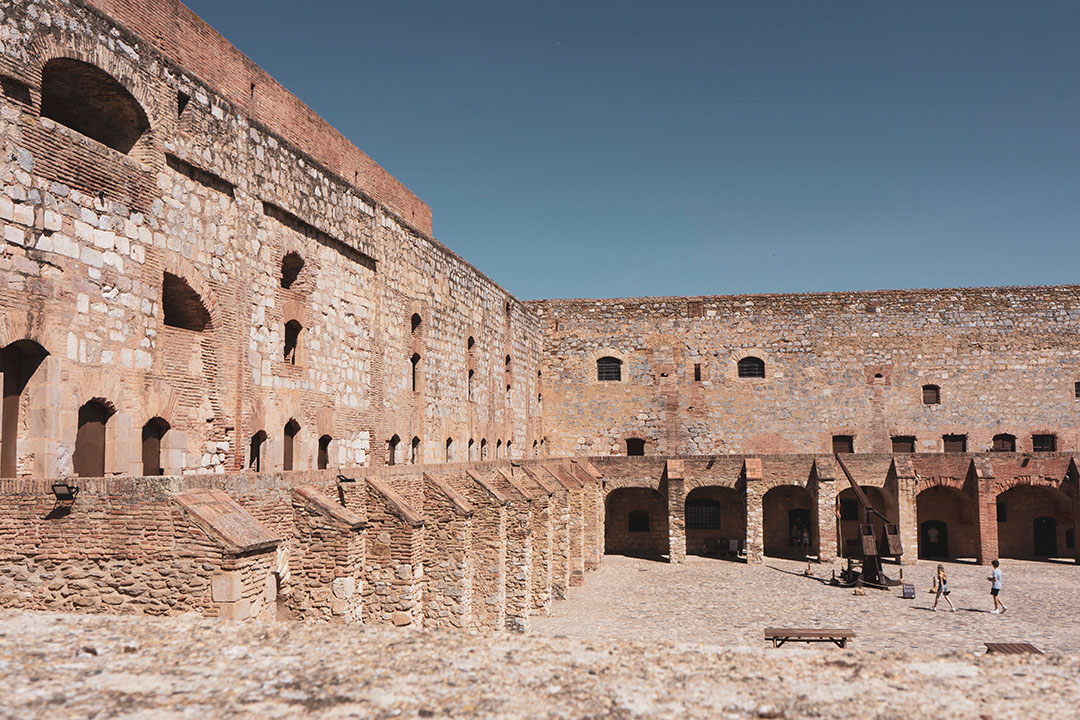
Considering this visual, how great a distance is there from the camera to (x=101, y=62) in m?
9.99

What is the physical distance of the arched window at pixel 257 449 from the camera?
13.0 metres

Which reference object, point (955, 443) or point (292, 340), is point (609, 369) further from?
point (292, 340)

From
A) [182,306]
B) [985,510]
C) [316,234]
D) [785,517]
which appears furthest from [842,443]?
[182,306]

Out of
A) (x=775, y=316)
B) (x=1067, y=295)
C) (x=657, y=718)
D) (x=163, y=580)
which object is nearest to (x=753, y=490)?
(x=775, y=316)

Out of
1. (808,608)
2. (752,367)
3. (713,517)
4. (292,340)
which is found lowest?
(808,608)

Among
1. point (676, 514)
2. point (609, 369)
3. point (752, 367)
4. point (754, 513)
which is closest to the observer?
point (754, 513)

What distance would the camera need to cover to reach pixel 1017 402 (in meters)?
28.8

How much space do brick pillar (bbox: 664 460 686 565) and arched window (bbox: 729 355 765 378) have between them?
19.9ft

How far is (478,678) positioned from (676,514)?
20828mm

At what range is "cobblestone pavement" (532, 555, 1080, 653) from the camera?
1534 cm

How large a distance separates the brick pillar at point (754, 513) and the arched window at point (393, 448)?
1146cm

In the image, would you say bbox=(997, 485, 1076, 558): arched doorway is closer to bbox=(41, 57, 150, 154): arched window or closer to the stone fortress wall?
the stone fortress wall

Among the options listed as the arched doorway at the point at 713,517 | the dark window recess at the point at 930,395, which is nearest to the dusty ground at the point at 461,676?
the arched doorway at the point at 713,517

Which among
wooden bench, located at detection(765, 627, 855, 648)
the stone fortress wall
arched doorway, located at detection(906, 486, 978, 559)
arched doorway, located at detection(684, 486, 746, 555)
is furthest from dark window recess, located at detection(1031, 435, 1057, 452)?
wooden bench, located at detection(765, 627, 855, 648)
